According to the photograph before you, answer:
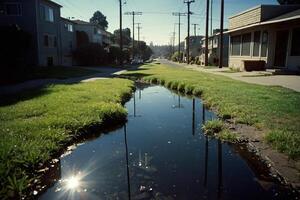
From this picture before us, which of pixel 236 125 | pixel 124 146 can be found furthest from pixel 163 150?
pixel 236 125

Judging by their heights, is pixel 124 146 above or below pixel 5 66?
below

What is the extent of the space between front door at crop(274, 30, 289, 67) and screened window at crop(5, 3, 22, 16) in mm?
23516

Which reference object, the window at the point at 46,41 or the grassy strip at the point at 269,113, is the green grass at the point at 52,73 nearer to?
the window at the point at 46,41

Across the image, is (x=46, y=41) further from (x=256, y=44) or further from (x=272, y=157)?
(x=272, y=157)

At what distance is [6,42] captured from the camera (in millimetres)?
18453

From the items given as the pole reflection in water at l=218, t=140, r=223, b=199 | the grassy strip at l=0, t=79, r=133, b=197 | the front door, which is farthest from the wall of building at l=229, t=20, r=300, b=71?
the pole reflection in water at l=218, t=140, r=223, b=199

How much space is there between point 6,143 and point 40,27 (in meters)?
25.3

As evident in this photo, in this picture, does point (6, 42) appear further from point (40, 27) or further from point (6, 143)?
point (6, 143)

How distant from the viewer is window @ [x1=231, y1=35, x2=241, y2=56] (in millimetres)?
29175

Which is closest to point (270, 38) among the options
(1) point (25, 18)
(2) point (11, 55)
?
(2) point (11, 55)

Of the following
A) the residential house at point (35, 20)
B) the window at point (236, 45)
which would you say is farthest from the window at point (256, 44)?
the residential house at point (35, 20)

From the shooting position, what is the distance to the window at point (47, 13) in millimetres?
28312

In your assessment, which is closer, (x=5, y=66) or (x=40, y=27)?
(x=5, y=66)

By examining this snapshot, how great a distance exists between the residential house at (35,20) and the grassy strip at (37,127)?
1858 centimetres
